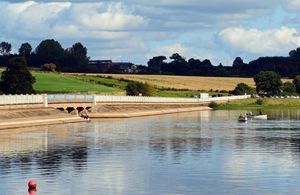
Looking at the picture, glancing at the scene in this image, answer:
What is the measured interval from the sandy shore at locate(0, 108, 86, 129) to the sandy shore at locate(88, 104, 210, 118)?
1180 cm

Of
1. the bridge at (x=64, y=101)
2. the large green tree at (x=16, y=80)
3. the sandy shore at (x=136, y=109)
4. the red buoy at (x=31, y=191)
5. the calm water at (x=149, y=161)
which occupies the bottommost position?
the red buoy at (x=31, y=191)

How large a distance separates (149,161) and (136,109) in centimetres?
9450

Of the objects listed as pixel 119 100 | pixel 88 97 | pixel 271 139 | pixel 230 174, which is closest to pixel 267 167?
pixel 230 174

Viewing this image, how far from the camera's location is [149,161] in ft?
214

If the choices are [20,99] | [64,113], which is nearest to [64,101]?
[64,113]

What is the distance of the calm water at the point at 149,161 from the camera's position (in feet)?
167

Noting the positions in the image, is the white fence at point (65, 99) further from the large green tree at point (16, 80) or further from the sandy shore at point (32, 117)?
the large green tree at point (16, 80)

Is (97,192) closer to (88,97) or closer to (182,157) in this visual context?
(182,157)

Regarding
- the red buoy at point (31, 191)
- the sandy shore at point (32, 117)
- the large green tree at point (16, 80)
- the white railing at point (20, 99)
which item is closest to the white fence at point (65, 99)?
the white railing at point (20, 99)

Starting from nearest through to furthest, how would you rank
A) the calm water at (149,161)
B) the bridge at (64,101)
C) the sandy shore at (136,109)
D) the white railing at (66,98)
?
the calm water at (149,161), the bridge at (64,101), the white railing at (66,98), the sandy shore at (136,109)

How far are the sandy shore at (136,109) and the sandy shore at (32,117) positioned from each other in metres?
11.8

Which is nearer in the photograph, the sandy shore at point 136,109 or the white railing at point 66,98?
the white railing at point 66,98

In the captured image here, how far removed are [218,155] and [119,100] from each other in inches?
3499

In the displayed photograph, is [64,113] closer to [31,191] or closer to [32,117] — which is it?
[32,117]
